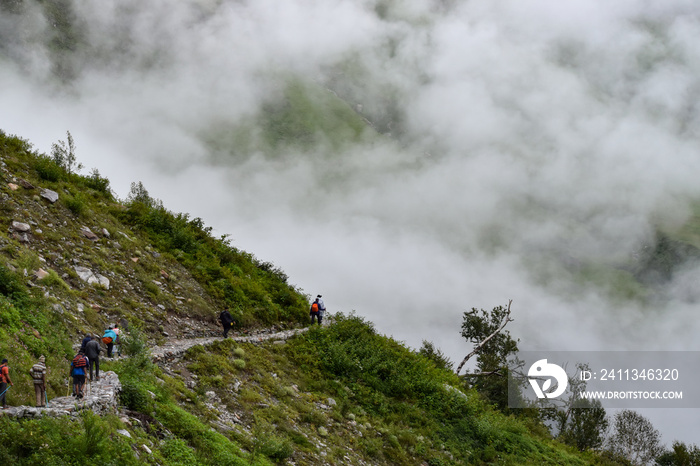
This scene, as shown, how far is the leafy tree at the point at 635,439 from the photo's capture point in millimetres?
73312

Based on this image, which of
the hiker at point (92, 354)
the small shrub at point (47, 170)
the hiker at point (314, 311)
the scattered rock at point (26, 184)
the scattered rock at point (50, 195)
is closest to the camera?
the hiker at point (92, 354)

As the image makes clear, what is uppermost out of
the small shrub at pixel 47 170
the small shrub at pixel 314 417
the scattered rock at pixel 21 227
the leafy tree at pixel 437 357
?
the small shrub at pixel 47 170

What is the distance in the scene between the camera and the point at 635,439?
7600cm

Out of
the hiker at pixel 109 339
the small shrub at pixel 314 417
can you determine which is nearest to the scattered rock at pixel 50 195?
the hiker at pixel 109 339

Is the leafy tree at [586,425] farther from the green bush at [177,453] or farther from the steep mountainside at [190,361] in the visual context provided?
the green bush at [177,453]

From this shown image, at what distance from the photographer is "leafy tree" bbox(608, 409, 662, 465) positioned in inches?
2886

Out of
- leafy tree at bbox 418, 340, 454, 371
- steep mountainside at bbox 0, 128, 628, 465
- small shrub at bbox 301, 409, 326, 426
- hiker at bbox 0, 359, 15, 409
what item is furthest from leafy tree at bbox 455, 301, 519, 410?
hiker at bbox 0, 359, 15, 409

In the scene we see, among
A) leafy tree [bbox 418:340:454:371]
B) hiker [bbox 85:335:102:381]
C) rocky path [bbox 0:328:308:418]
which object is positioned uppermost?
leafy tree [bbox 418:340:454:371]

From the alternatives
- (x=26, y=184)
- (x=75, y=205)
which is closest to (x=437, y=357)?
(x=75, y=205)

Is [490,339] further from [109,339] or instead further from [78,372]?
[78,372]

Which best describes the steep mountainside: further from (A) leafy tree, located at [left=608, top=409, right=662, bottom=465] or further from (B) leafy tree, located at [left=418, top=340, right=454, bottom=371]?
(A) leafy tree, located at [left=608, top=409, right=662, bottom=465]

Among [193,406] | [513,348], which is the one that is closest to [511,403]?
[513,348]

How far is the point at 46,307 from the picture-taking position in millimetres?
16609

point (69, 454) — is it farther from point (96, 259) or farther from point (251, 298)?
point (251, 298)
